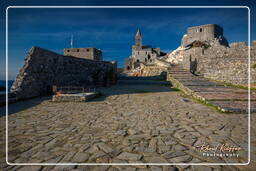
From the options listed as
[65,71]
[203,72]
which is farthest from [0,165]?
[203,72]

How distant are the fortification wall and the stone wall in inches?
429

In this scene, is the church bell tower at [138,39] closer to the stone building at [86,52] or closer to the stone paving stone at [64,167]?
the stone building at [86,52]

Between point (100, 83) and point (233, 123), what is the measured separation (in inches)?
576

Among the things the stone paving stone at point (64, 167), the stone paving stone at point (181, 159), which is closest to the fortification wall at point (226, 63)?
the stone paving stone at point (181, 159)

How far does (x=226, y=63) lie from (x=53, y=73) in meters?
16.2

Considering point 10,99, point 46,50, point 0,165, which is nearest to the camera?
point 0,165

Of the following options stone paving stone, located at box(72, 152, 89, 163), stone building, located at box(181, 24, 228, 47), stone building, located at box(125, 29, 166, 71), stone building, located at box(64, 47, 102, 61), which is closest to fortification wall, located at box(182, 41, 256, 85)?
stone paving stone, located at box(72, 152, 89, 163)

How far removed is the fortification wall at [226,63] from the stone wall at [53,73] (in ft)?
35.8

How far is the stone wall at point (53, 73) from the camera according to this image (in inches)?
382

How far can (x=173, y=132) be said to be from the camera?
154 inches

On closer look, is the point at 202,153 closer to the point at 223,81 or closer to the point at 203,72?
the point at 223,81

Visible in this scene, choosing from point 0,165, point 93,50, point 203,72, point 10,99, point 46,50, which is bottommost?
point 0,165

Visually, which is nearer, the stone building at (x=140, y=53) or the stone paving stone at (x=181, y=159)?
the stone paving stone at (x=181, y=159)

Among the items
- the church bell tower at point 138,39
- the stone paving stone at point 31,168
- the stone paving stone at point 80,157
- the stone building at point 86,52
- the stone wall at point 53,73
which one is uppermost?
the church bell tower at point 138,39
